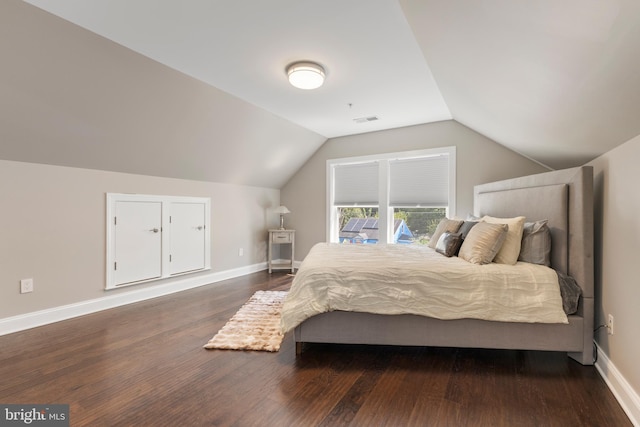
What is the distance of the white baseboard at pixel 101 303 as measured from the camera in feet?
9.20

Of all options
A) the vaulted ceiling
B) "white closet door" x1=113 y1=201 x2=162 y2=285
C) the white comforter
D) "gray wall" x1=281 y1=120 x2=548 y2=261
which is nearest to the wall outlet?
Result: "white closet door" x1=113 y1=201 x2=162 y2=285

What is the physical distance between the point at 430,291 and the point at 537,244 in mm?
1025

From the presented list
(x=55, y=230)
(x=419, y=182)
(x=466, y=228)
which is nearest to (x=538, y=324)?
(x=466, y=228)

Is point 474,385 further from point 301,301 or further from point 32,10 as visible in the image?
point 32,10

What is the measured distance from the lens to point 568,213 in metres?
2.34

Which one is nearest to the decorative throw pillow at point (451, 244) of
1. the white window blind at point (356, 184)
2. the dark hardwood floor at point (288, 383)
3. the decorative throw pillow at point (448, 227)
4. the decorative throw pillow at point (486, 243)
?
the decorative throw pillow at point (486, 243)

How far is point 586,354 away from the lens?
7.00 ft

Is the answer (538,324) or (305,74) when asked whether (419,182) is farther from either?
(538,324)

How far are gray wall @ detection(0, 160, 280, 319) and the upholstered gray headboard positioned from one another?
14.2ft

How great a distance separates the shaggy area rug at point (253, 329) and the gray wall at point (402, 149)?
223 cm

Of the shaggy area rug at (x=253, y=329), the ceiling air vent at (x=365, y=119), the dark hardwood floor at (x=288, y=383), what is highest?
the ceiling air vent at (x=365, y=119)

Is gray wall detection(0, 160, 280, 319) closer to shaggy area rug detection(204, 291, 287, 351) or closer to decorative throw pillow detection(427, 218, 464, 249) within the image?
shaggy area rug detection(204, 291, 287, 351)

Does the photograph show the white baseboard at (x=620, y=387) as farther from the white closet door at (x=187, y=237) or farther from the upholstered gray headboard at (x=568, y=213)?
the white closet door at (x=187, y=237)

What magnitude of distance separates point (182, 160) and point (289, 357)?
9.49 ft
